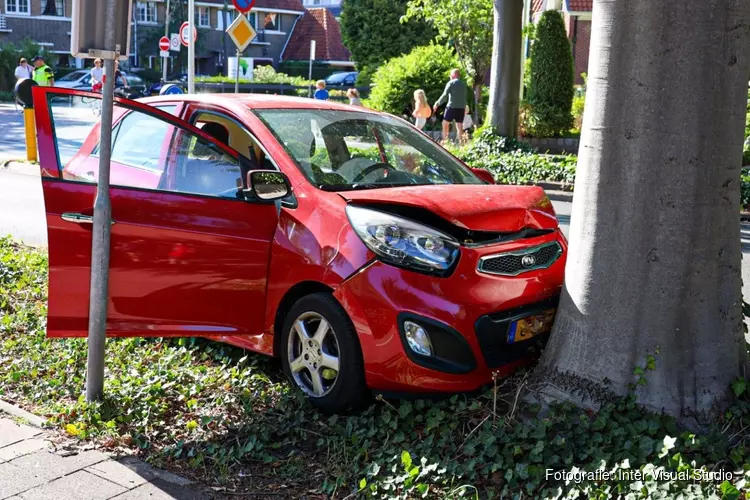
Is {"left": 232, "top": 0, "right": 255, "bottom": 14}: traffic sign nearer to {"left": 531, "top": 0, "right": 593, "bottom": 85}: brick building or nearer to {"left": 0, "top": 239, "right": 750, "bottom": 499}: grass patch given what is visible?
{"left": 0, "top": 239, "right": 750, "bottom": 499}: grass patch

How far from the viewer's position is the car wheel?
444 cm

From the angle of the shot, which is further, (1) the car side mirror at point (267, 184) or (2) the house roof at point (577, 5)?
(2) the house roof at point (577, 5)

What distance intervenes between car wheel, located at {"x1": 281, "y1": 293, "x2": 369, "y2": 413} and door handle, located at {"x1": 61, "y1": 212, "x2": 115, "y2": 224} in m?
1.13

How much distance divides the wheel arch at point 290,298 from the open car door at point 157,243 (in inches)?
4.2

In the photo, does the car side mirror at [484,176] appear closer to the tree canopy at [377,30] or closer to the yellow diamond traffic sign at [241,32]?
the yellow diamond traffic sign at [241,32]

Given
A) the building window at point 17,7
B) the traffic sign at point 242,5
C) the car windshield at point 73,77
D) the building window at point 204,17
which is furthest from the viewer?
the building window at point 204,17

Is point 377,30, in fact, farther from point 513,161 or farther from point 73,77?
point 513,161

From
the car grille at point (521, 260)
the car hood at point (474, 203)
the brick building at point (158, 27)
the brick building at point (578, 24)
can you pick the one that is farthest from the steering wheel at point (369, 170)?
the brick building at point (158, 27)

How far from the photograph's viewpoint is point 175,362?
552cm

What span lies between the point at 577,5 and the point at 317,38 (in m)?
37.2

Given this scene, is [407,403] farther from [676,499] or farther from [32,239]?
[32,239]

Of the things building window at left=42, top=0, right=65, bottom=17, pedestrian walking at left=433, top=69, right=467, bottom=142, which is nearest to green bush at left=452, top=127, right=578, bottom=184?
pedestrian walking at left=433, top=69, right=467, bottom=142

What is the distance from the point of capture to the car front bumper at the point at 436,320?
4254 mm

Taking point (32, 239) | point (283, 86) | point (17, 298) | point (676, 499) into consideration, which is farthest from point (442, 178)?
point (283, 86)
